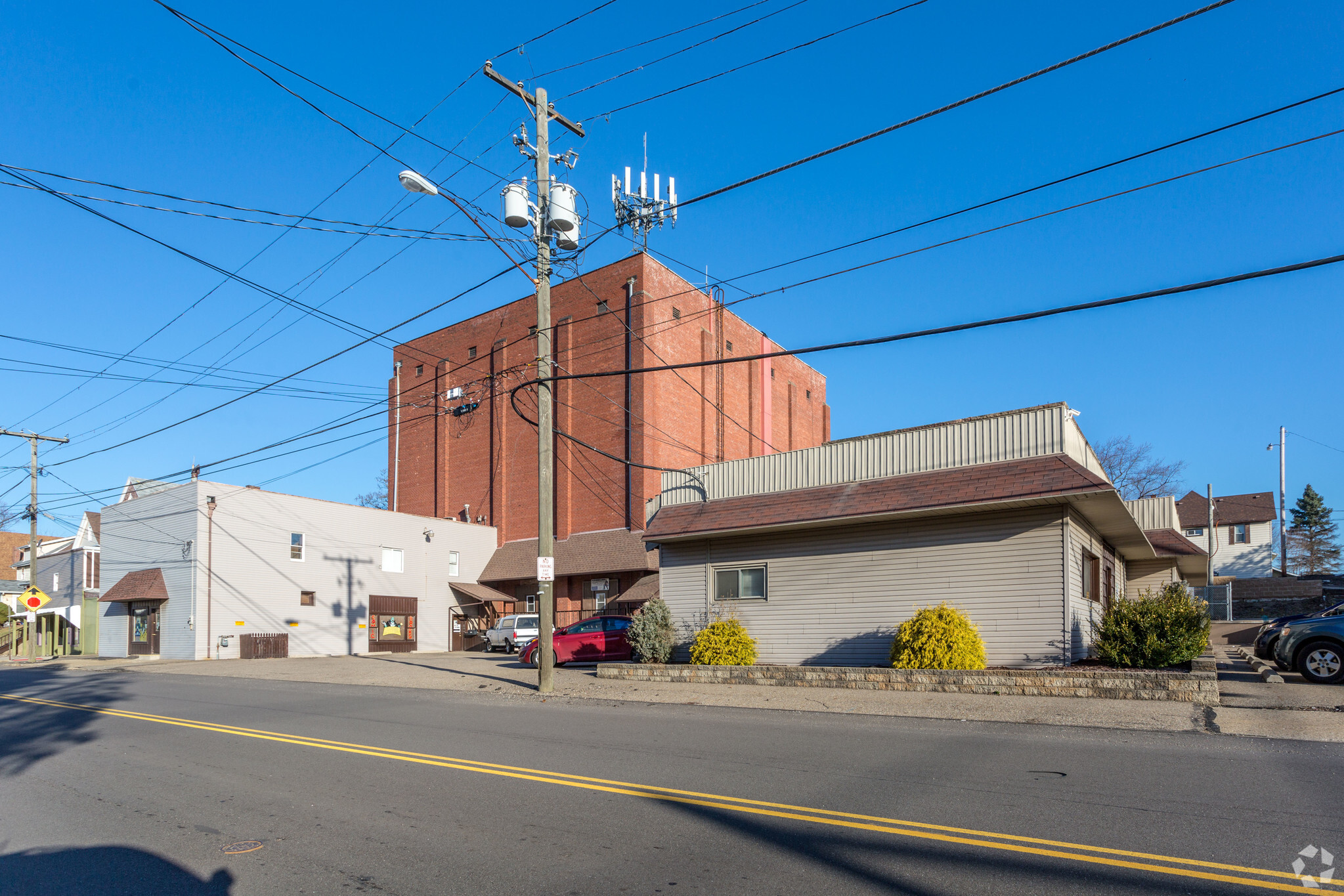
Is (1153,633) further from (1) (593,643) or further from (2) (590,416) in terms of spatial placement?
(2) (590,416)

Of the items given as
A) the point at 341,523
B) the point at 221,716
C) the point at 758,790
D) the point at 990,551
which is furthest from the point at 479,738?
the point at 341,523

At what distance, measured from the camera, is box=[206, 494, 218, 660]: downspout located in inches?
1330

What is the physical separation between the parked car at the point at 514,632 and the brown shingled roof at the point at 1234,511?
55.2m

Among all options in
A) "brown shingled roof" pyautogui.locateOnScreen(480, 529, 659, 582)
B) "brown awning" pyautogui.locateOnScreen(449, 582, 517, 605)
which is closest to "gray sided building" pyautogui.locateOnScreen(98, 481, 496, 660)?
"brown awning" pyautogui.locateOnScreen(449, 582, 517, 605)

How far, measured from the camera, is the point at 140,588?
116 feet

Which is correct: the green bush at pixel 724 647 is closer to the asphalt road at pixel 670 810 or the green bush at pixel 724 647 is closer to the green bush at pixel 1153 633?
the asphalt road at pixel 670 810

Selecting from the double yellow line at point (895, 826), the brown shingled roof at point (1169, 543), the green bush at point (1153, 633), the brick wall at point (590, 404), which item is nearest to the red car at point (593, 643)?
the green bush at point (1153, 633)

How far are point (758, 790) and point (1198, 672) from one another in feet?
29.9

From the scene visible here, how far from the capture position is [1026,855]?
Result: 223 inches

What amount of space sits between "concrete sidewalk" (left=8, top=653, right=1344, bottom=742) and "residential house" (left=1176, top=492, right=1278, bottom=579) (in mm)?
62981

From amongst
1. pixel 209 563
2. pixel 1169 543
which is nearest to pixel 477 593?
pixel 209 563

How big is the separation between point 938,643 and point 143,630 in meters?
34.5

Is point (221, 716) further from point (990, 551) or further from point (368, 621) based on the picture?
point (368, 621)

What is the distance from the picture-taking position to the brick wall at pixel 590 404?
39562 mm
